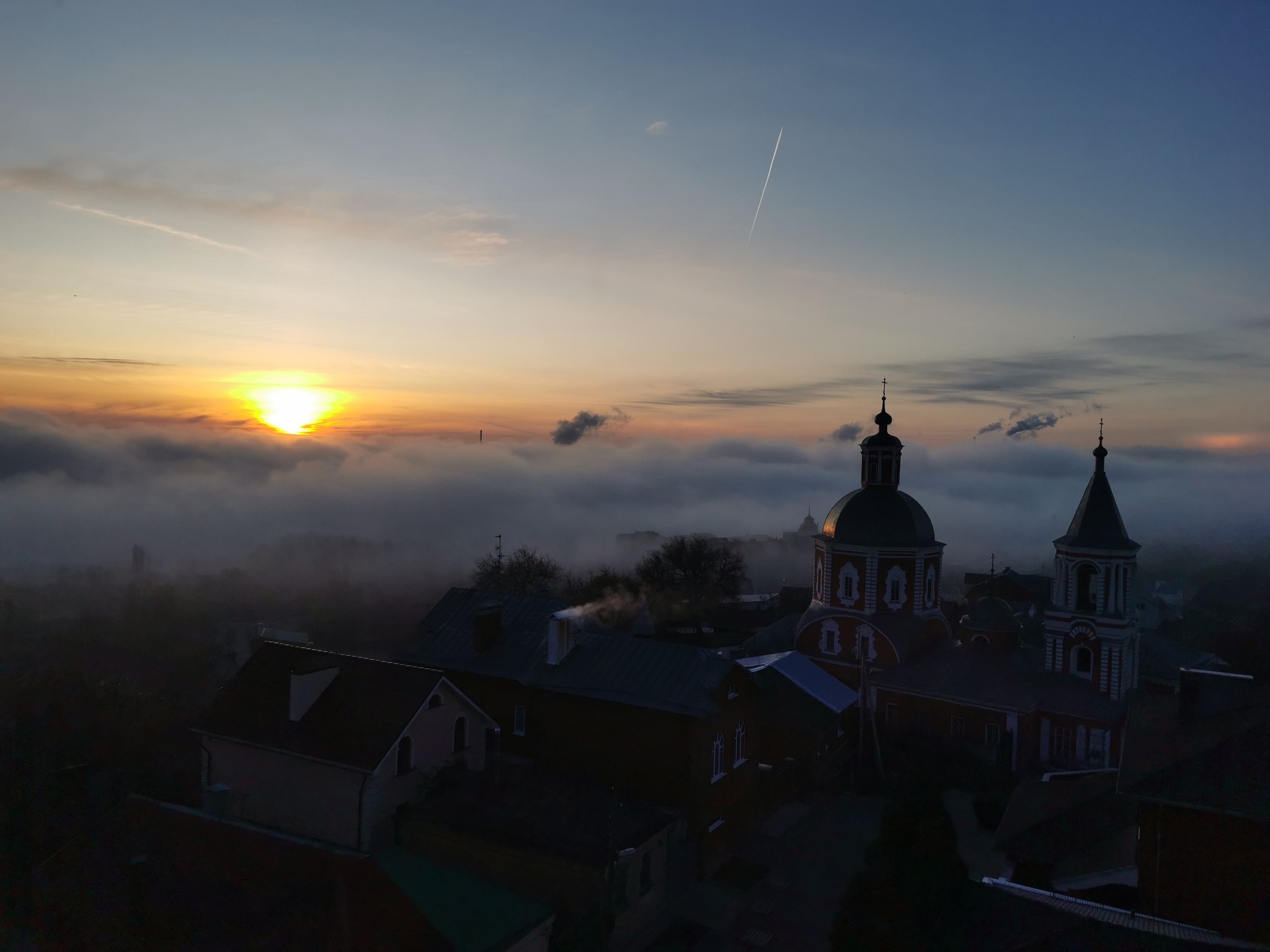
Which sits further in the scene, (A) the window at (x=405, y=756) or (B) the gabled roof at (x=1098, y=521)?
(B) the gabled roof at (x=1098, y=521)

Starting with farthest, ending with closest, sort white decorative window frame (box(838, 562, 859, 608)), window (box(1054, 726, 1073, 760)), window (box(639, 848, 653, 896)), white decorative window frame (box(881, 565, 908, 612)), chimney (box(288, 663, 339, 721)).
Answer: white decorative window frame (box(838, 562, 859, 608)), white decorative window frame (box(881, 565, 908, 612)), window (box(1054, 726, 1073, 760)), chimney (box(288, 663, 339, 721)), window (box(639, 848, 653, 896))

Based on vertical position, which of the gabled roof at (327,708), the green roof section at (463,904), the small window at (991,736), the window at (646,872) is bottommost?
the small window at (991,736)

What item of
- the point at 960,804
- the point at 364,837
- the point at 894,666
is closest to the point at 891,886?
the point at 364,837

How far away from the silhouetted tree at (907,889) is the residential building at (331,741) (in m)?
11.5

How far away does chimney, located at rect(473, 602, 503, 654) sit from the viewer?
26.8 metres

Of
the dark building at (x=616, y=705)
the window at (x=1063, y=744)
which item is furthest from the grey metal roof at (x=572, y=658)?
the window at (x=1063, y=744)

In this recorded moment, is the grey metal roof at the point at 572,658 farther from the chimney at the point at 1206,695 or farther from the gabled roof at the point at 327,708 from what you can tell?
the chimney at the point at 1206,695

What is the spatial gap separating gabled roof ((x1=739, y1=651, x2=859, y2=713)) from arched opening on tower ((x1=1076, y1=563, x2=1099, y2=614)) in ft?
35.5

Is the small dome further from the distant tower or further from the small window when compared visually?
the small window

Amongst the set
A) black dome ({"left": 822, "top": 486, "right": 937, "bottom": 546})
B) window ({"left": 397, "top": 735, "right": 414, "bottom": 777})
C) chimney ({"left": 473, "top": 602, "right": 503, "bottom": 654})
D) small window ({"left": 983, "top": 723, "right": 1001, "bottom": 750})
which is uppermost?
black dome ({"left": 822, "top": 486, "right": 937, "bottom": 546})

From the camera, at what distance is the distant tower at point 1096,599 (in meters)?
34.1

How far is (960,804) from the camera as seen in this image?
98.4 feet

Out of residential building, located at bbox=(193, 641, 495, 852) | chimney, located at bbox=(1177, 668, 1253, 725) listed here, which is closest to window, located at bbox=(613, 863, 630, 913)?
residential building, located at bbox=(193, 641, 495, 852)

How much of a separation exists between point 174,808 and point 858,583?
1260 inches
